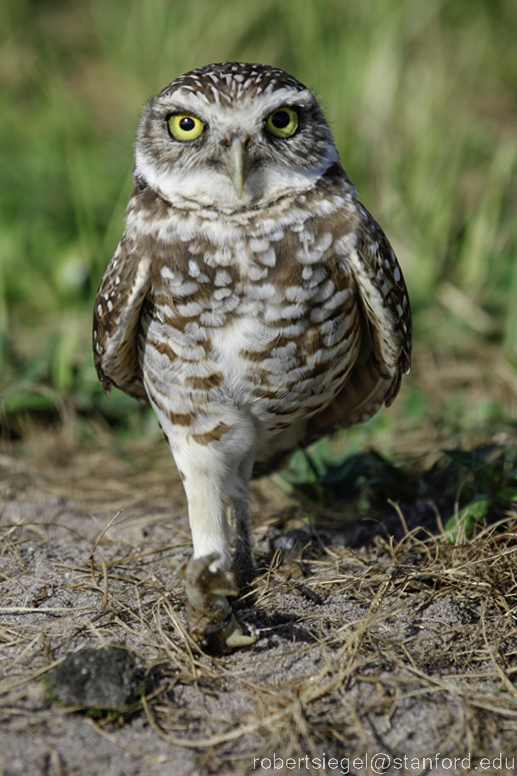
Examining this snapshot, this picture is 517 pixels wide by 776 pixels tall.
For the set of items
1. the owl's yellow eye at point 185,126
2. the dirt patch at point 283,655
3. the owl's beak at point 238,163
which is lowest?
the dirt patch at point 283,655

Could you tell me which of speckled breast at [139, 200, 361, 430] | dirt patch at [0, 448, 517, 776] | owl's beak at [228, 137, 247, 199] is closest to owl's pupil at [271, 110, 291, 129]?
owl's beak at [228, 137, 247, 199]

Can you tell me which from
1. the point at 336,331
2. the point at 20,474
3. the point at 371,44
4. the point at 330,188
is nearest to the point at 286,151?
the point at 330,188

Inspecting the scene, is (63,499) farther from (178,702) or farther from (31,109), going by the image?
(31,109)

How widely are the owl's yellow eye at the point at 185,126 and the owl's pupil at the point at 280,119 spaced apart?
0.78 ft

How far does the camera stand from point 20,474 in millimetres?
4324

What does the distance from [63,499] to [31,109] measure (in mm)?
5475

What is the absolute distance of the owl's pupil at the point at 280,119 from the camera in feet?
9.33

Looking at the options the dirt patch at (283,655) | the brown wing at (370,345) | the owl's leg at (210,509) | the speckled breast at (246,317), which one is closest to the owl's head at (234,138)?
the speckled breast at (246,317)

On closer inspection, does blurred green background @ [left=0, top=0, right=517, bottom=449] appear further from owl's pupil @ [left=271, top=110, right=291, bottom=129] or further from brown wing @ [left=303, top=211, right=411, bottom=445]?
owl's pupil @ [left=271, top=110, right=291, bottom=129]

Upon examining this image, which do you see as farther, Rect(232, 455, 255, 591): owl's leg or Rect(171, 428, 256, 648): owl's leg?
Rect(232, 455, 255, 591): owl's leg

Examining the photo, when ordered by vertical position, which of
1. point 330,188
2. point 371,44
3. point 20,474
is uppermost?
point 371,44

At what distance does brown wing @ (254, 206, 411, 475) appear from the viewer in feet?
9.38

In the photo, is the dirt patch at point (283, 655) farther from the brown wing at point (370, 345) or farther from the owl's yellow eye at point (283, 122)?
the owl's yellow eye at point (283, 122)

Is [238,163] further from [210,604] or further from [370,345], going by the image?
[210,604]
